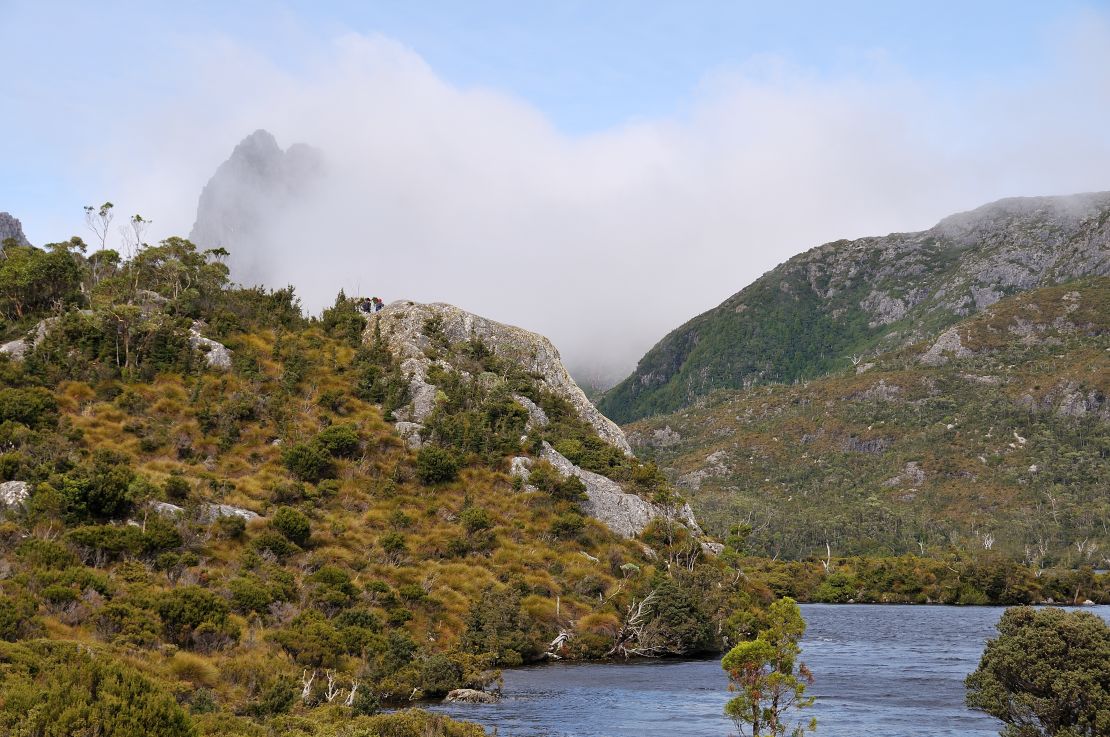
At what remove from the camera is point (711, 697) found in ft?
159

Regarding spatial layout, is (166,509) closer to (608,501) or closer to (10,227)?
(608,501)

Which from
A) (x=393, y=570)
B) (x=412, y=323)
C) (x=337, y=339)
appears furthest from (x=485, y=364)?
(x=393, y=570)

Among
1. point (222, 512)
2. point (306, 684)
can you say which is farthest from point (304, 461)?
point (306, 684)

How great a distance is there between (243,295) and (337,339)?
1213cm

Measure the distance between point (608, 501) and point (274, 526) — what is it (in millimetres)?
33594

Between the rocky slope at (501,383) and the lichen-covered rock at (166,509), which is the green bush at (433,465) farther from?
the lichen-covered rock at (166,509)

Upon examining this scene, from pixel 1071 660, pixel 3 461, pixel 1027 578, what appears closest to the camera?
pixel 1071 660

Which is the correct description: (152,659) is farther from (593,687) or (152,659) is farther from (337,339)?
(337,339)

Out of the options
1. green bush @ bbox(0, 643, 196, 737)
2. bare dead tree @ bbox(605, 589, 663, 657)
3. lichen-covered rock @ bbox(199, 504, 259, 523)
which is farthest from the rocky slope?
green bush @ bbox(0, 643, 196, 737)

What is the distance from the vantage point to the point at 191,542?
162 feet

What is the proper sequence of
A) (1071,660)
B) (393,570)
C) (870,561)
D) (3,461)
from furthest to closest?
→ (870,561), (393,570), (3,461), (1071,660)

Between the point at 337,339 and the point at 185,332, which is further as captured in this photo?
the point at 337,339

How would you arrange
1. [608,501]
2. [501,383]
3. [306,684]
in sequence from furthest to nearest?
[501,383] → [608,501] → [306,684]

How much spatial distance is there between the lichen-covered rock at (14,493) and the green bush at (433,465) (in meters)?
30.0
